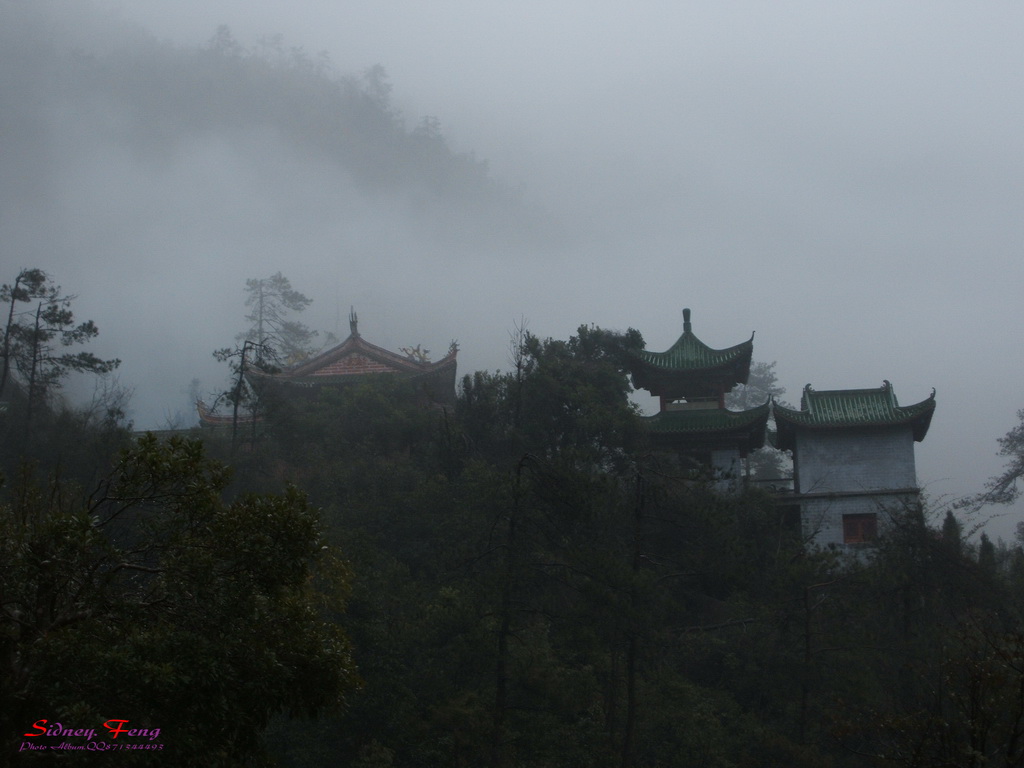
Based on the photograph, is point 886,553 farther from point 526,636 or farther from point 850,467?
point 526,636

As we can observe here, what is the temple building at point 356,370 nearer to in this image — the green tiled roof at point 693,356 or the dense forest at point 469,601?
the dense forest at point 469,601

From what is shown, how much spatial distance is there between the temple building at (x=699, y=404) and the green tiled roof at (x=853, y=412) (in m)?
0.92

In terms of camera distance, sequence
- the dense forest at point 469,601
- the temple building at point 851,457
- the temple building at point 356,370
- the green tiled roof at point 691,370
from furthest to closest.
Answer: the temple building at point 356,370
the green tiled roof at point 691,370
the temple building at point 851,457
the dense forest at point 469,601

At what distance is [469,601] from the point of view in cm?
1426

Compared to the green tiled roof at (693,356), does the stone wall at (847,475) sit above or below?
below

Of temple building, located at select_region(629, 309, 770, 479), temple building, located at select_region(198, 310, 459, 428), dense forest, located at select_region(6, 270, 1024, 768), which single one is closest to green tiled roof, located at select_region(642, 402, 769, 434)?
temple building, located at select_region(629, 309, 770, 479)

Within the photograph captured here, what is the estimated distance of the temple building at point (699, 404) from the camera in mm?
26000

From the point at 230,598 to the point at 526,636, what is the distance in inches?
333

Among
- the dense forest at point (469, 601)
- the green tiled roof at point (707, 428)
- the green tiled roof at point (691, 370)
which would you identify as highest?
the green tiled roof at point (691, 370)

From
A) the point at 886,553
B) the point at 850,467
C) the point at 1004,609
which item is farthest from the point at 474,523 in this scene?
the point at 850,467

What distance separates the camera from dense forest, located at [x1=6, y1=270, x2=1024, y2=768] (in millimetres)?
6699

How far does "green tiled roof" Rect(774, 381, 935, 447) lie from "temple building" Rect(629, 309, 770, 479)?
0.92 meters

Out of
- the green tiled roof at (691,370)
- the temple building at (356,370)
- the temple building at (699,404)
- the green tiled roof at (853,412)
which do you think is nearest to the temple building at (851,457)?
the green tiled roof at (853,412)

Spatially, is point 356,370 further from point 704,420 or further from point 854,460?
point 854,460
